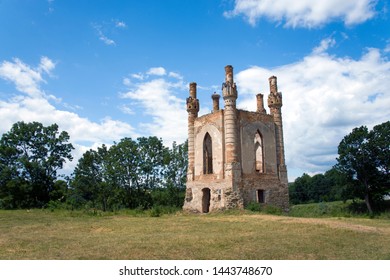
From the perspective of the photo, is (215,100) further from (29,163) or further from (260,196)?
(29,163)

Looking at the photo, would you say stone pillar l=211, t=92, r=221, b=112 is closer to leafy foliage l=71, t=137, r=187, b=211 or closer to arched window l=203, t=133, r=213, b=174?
arched window l=203, t=133, r=213, b=174

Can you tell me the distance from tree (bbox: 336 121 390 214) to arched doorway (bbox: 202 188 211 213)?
14519 millimetres

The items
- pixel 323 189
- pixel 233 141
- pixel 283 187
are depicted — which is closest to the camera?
pixel 233 141

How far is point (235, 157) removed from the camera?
2039cm

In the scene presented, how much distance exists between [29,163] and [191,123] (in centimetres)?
1821

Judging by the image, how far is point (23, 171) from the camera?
111ft

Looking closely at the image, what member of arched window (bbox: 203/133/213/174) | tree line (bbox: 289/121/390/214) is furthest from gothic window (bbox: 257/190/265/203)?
tree line (bbox: 289/121/390/214)

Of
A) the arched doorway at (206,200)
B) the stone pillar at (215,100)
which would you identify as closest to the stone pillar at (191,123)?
the arched doorway at (206,200)

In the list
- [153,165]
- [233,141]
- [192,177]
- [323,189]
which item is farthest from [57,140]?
[323,189]

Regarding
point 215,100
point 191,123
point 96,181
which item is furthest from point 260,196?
point 96,181

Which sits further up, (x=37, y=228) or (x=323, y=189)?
(x=323, y=189)

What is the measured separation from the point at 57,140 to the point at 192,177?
731 inches

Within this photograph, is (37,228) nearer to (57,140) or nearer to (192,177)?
(192,177)

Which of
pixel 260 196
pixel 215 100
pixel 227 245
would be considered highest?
pixel 215 100
